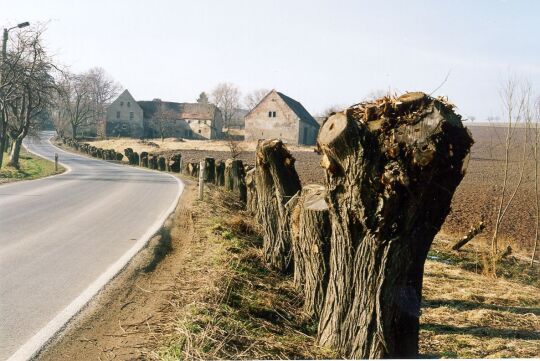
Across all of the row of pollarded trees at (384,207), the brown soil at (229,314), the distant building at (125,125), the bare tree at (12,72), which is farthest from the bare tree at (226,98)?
the distant building at (125,125)

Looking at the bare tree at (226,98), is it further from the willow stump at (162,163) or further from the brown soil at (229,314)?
the willow stump at (162,163)

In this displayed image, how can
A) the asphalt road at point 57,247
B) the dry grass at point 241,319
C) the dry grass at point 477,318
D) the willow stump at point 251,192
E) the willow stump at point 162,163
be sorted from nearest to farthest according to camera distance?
the dry grass at point 241,319, the asphalt road at point 57,247, the dry grass at point 477,318, the willow stump at point 251,192, the willow stump at point 162,163

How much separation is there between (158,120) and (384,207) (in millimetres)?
28473

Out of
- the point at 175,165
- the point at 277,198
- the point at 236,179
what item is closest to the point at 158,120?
the point at 175,165

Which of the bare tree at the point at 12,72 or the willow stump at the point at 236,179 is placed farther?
the bare tree at the point at 12,72

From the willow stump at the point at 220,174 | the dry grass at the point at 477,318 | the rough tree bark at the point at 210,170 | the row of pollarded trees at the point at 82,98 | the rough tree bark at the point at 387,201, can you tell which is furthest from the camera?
the rough tree bark at the point at 210,170

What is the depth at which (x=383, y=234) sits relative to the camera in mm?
3363

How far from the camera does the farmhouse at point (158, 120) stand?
21.6 metres

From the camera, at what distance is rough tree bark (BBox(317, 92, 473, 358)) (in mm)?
3090

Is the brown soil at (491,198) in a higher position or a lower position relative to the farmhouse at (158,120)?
lower

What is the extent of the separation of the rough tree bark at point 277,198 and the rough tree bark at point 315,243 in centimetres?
122

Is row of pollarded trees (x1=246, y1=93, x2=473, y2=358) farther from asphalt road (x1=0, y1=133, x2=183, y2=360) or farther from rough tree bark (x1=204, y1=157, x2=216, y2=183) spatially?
rough tree bark (x1=204, y1=157, x2=216, y2=183)

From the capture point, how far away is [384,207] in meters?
3.24

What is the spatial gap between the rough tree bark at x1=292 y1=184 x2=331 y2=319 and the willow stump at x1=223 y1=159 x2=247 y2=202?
7.69 m
